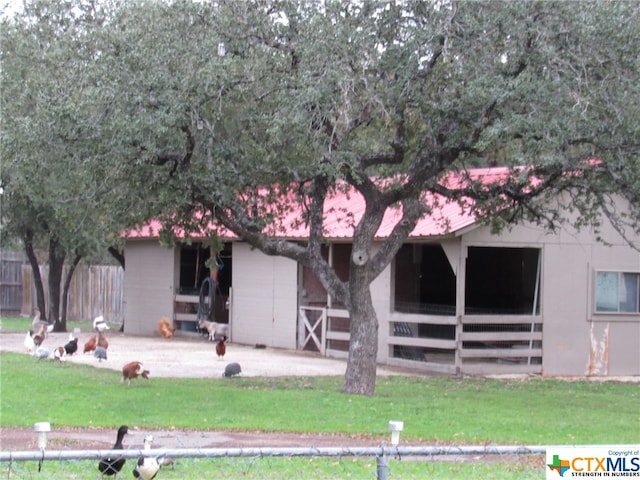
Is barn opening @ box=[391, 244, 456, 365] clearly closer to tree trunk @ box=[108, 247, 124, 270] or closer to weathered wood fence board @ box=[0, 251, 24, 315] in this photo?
tree trunk @ box=[108, 247, 124, 270]

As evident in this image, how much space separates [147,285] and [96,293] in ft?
28.0

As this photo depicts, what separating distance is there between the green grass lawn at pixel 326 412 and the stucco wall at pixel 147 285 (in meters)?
11.3

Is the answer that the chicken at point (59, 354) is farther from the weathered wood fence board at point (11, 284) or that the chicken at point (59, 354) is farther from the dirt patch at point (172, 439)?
the weathered wood fence board at point (11, 284)

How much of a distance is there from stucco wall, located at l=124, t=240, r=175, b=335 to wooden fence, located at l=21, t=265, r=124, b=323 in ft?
20.8

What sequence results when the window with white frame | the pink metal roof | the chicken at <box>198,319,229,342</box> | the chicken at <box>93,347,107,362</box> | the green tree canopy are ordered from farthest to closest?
1. the chicken at <box>198,319,229,342</box>
2. the window with white frame
3. the chicken at <box>93,347,107,362</box>
4. the pink metal roof
5. the green tree canopy

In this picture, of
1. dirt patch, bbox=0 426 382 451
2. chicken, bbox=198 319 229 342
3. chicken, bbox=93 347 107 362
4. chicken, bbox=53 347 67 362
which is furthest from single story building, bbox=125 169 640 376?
dirt patch, bbox=0 426 382 451

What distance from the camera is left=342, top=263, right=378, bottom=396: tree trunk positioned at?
52.7 feet

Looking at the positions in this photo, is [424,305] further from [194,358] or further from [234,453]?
[234,453]

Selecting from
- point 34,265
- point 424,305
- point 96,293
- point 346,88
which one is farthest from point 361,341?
point 96,293

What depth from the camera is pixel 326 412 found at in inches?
548

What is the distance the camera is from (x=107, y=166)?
1421 cm

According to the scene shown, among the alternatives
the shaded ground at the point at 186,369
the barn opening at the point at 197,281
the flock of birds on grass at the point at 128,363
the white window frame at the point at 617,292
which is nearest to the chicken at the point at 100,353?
the flock of birds on grass at the point at 128,363

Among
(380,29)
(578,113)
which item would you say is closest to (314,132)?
(380,29)

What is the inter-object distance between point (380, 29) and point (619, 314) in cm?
1110
